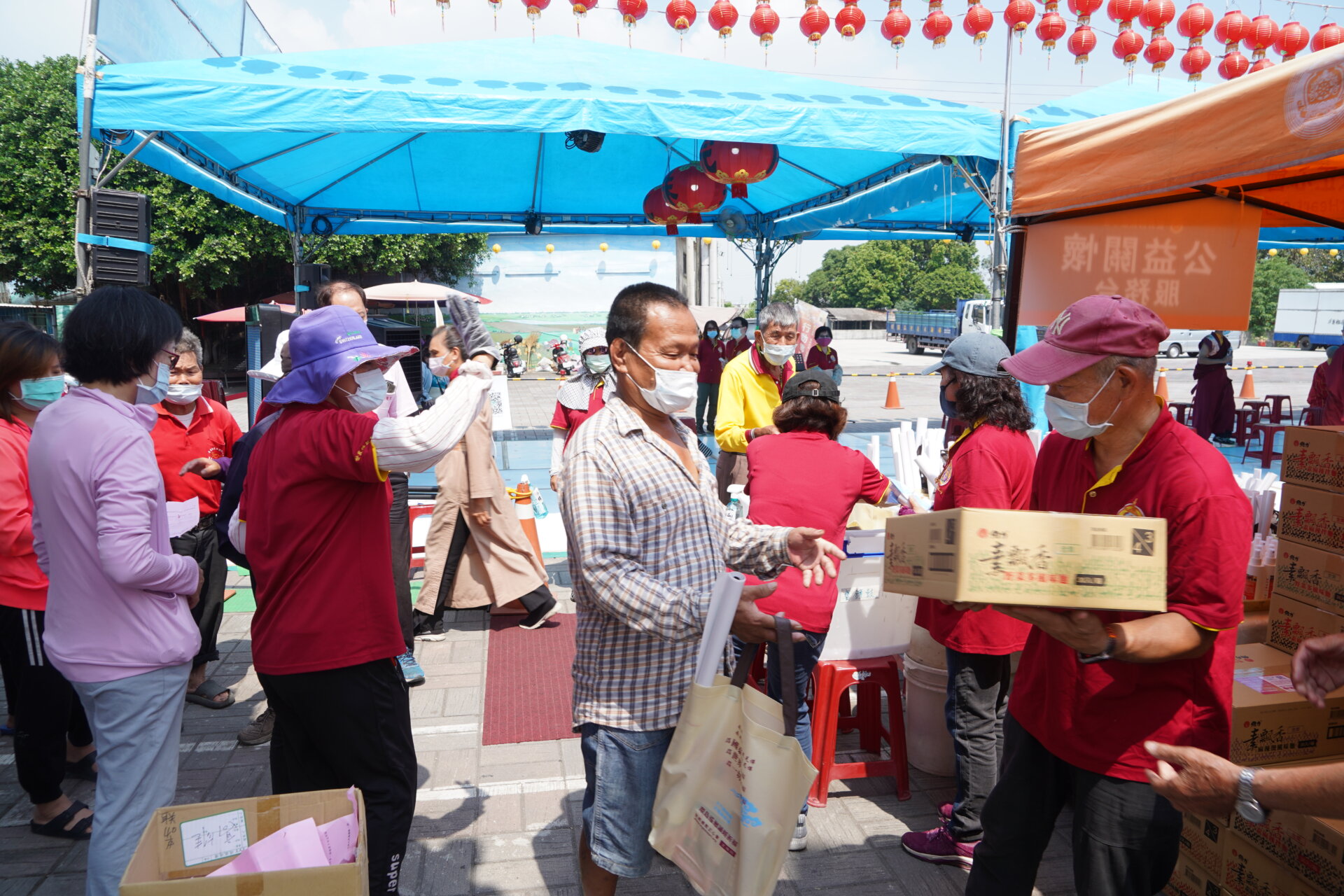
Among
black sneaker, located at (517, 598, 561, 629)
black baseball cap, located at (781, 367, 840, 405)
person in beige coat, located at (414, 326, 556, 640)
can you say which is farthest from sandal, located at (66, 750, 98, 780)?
black baseball cap, located at (781, 367, 840, 405)

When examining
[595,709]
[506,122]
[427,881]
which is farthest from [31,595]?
[506,122]

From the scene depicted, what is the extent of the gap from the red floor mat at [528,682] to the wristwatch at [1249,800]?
96.0 inches

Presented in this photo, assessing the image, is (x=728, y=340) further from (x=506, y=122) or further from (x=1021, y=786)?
(x=1021, y=786)

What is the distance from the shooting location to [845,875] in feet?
9.71

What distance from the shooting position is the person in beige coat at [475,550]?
515 cm

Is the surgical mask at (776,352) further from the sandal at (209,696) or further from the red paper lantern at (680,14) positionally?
the red paper lantern at (680,14)

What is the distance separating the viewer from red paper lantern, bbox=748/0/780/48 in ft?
31.6

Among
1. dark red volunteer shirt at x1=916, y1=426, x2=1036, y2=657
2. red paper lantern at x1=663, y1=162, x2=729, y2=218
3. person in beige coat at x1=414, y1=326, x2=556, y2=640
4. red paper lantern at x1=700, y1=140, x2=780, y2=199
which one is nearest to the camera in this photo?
dark red volunteer shirt at x1=916, y1=426, x2=1036, y2=657

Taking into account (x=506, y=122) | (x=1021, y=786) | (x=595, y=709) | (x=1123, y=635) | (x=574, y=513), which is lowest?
(x=1021, y=786)

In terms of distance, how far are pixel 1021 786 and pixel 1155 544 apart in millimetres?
803

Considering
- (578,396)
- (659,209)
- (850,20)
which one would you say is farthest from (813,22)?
(578,396)

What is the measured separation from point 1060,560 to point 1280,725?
1.74 metres

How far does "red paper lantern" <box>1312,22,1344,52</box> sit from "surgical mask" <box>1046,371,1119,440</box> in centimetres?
1229

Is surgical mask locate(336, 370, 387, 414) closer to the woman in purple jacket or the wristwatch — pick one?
the woman in purple jacket
